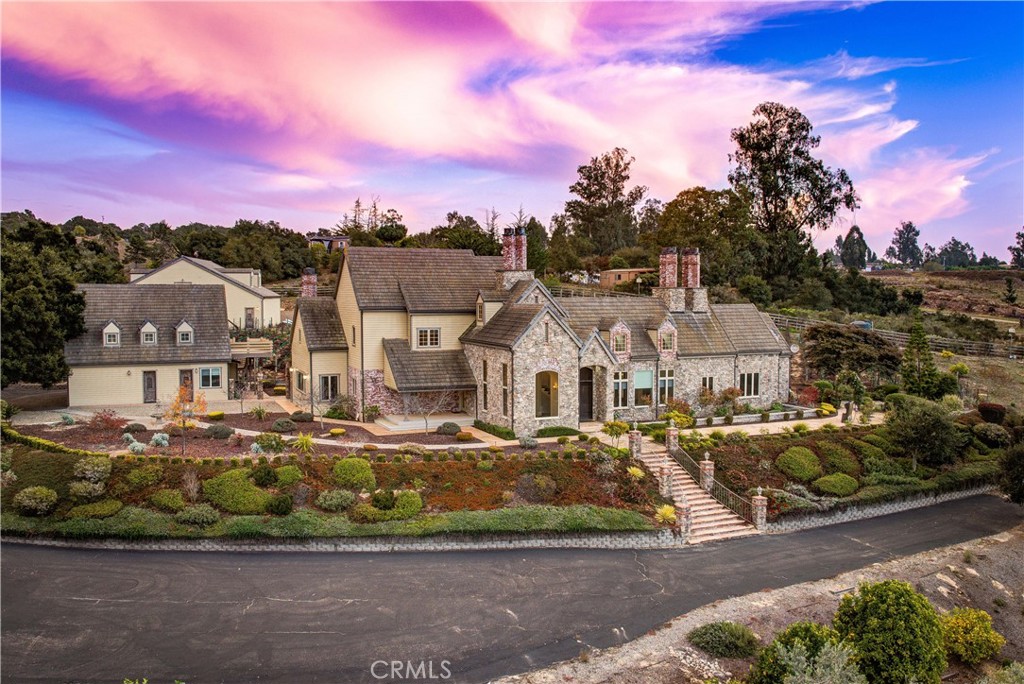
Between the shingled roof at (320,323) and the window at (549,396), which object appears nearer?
the window at (549,396)

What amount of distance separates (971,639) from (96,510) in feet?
86.7

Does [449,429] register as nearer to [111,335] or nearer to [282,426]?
[282,426]

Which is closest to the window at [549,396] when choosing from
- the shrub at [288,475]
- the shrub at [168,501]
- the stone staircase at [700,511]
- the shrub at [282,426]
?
the stone staircase at [700,511]

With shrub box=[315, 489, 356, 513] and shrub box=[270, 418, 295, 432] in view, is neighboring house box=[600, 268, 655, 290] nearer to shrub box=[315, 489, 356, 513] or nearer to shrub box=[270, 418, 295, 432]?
shrub box=[270, 418, 295, 432]

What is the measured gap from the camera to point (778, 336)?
4044 cm

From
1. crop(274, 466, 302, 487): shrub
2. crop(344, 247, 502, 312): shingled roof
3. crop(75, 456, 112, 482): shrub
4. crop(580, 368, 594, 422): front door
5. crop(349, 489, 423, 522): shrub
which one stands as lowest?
crop(349, 489, 423, 522): shrub

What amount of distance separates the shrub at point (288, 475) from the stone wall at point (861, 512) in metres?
17.5

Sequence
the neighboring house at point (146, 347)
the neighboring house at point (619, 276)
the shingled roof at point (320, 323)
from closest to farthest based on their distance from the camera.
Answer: the neighboring house at point (146, 347) < the shingled roof at point (320, 323) < the neighboring house at point (619, 276)

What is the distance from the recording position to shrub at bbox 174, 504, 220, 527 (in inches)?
902

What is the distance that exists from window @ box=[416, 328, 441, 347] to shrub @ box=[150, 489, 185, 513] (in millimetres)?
14357

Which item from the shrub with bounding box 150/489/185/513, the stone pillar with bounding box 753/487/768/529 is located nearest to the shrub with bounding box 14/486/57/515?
the shrub with bounding box 150/489/185/513

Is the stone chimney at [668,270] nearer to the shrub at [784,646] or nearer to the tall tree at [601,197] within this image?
the shrub at [784,646]

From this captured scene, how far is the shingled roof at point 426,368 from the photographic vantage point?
33459 mm

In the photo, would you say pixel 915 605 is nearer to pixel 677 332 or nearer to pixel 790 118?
pixel 677 332
